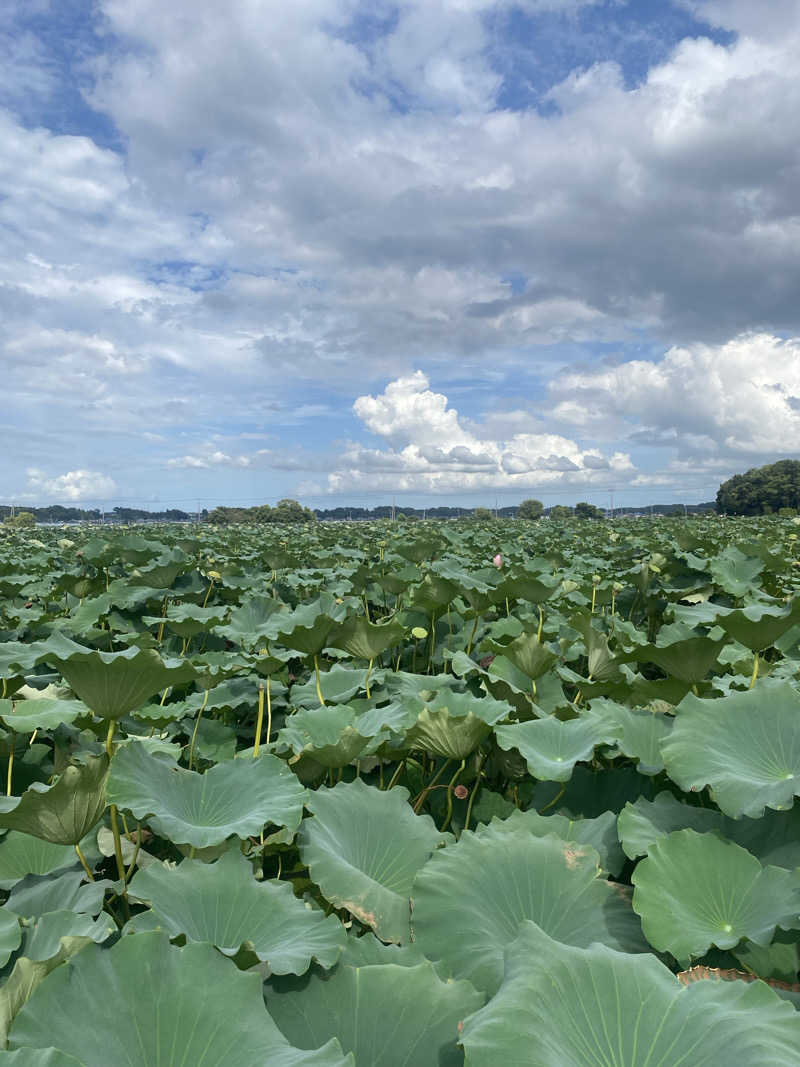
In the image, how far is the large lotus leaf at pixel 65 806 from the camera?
1.24 meters

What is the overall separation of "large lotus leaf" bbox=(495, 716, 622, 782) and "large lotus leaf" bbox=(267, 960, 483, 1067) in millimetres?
723

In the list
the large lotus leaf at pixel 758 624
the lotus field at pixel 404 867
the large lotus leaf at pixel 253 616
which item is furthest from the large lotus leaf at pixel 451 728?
the large lotus leaf at pixel 253 616

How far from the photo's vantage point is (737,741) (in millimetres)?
1553

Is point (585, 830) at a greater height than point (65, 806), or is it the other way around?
point (65, 806)

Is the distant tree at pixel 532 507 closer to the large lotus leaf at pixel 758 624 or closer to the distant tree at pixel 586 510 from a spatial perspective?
the distant tree at pixel 586 510

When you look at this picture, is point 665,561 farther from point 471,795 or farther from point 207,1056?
point 207,1056

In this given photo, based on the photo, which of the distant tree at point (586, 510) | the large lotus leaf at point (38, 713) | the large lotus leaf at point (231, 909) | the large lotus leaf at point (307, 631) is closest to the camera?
the large lotus leaf at point (231, 909)

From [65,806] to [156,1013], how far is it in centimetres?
60

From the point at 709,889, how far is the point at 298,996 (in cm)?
79

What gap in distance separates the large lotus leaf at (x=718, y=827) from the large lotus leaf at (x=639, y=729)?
0.86 feet

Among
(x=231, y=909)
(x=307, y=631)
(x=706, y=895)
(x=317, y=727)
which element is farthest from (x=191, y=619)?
(x=706, y=895)

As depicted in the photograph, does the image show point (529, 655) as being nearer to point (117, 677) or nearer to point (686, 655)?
point (686, 655)

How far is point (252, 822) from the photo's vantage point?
55.2 inches

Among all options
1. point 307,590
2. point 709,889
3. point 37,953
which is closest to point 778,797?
point 709,889
